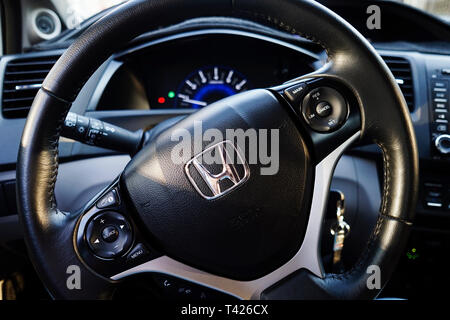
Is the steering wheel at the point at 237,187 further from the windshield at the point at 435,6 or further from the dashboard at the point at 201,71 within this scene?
the windshield at the point at 435,6

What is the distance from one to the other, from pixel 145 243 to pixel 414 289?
50.2 inches

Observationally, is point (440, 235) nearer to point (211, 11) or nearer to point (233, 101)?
point (233, 101)

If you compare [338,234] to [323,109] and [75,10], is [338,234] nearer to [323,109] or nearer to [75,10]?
[323,109]

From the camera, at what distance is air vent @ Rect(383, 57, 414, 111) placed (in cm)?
151

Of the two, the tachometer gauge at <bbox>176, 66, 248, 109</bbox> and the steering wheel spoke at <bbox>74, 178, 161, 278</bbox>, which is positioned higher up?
the tachometer gauge at <bbox>176, 66, 248, 109</bbox>

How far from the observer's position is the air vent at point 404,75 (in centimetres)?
151

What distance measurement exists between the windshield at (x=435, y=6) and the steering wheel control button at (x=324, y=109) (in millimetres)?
1236

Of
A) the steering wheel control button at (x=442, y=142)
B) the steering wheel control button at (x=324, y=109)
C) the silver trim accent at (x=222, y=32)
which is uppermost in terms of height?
the silver trim accent at (x=222, y=32)

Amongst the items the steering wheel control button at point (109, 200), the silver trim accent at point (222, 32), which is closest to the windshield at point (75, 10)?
the silver trim accent at point (222, 32)

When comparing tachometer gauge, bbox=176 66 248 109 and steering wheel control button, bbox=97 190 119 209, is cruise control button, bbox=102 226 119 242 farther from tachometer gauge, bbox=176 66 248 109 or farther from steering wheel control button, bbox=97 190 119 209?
tachometer gauge, bbox=176 66 248 109

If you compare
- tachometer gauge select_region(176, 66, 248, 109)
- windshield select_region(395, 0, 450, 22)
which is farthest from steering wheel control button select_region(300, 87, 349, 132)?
windshield select_region(395, 0, 450, 22)

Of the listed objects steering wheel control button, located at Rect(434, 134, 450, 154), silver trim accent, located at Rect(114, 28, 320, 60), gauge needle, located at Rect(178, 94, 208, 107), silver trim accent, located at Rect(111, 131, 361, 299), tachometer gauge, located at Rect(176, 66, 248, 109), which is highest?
silver trim accent, located at Rect(114, 28, 320, 60)

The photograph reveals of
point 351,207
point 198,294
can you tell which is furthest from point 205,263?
point 351,207

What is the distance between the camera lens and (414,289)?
1.67 meters
